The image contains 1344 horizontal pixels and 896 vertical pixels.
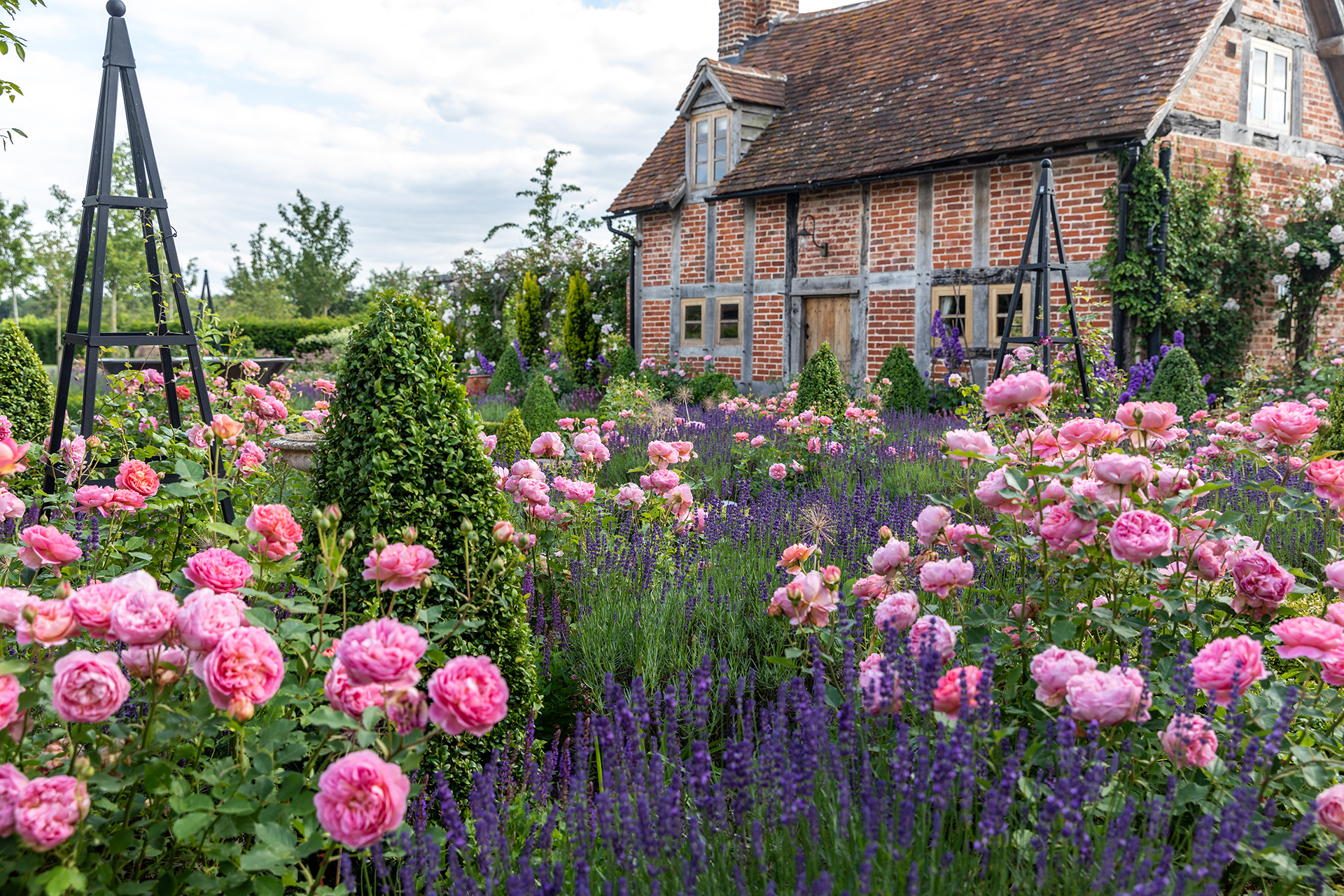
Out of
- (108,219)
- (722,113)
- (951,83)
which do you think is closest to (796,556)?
(108,219)

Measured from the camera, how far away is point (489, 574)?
2678 mm

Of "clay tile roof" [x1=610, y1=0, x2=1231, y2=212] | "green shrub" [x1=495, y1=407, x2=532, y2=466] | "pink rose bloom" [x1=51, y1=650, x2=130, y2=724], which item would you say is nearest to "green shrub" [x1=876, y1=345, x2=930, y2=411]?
"clay tile roof" [x1=610, y1=0, x2=1231, y2=212]

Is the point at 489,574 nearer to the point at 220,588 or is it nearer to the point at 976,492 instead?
the point at 220,588

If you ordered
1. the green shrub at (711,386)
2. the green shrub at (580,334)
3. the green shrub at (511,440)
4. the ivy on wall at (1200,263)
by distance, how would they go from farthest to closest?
the green shrub at (580,334)
the green shrub at (711,386)
the ivy on wall at (1200,263)
the green shrub at (511,440)

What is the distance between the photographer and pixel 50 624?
5.33 feet

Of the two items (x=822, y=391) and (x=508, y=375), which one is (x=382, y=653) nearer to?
(x=822, y=391)

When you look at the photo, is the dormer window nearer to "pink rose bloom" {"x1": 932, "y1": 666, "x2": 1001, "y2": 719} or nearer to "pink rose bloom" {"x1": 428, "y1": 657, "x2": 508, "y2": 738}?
"pink rose bloom" {"x1": 932, "y1": 666, "x2": 1001, "y2": 719}

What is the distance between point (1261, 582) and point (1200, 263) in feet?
33.7

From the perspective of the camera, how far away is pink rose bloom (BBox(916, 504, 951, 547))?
249cm

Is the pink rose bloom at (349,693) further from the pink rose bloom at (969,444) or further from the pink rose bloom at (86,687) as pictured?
the pink rose bloom at (969,444)

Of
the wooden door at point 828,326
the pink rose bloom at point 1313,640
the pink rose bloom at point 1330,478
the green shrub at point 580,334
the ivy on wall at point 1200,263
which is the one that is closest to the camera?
the pink rose bloom at point 1313,640

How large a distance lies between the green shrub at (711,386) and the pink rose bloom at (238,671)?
1212 cm

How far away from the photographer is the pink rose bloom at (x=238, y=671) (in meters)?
1.52

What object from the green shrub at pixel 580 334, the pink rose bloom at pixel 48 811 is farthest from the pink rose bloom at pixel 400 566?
the green shrub at pixel 580 334
